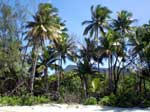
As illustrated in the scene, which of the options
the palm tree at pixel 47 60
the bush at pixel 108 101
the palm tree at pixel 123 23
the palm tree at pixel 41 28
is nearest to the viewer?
the bush at pixel 108 101

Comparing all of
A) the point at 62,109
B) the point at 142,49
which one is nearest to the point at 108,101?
the point at 62,109

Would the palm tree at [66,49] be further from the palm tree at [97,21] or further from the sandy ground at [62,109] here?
the sandy ground at [62,109]

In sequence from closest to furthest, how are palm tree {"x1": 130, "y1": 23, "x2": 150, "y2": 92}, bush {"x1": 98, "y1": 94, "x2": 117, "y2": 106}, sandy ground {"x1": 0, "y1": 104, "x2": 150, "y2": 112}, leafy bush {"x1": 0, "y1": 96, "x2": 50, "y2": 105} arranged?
sandy ground {"x1": 0, "y1": 104, "x2": 150, "y2": 112}, leafy bush {"x1": 0, "y1": 96, "x2": 50, "y2": 105}, bush {"x1": 98, "y1": 94, "x2": 117, "y2": 106}, palm tree {"x1": 130, "y1": 23, "x2": 150, "y2": 92}

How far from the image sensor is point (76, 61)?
54438 millimetres

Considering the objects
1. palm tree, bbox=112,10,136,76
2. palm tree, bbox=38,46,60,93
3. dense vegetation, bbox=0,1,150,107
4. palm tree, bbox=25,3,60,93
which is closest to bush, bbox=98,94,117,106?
dense vegetation, bbox=0,1,150,107

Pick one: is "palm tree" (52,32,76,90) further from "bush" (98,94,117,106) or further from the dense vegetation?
"bush" (98,94,117,106)

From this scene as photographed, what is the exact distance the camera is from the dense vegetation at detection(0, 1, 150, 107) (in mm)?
41531

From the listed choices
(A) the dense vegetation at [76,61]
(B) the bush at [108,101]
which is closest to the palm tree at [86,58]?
(A) the dense vegetation at [76,61]

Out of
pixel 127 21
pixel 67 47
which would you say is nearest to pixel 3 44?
pixel 67 47

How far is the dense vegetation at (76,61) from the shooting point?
41531mm

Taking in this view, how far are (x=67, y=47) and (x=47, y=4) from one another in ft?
29.3

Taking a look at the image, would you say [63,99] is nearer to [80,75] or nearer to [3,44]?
[3,44]

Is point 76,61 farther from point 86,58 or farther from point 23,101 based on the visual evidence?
point 23,101

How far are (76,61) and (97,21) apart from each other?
24.9 feet
